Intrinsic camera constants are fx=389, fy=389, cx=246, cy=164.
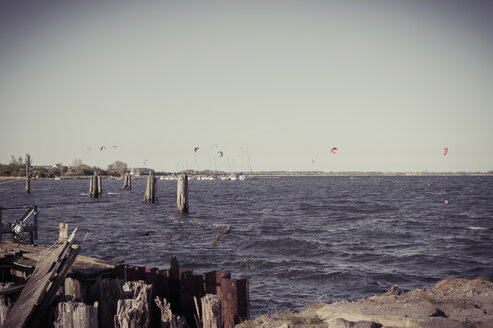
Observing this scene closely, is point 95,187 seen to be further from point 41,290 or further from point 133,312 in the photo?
point 133,312

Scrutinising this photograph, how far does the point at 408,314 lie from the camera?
24.0 feet

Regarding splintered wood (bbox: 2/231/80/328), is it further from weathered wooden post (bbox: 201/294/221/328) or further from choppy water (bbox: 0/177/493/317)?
choppy water (bbox: 0/177/493/317)

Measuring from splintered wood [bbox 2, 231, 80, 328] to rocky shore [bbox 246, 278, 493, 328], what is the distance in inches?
143

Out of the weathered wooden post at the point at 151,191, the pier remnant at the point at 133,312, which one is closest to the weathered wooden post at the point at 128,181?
the weathered wooden post at the point at 151,191

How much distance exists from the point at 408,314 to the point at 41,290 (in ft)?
21.9

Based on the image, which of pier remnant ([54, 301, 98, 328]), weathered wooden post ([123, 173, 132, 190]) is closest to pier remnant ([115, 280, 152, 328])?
pier remnant ([54, 301, 98, 328])

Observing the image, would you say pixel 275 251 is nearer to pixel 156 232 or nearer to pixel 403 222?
pixel 156 232

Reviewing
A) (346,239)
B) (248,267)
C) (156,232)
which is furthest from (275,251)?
(156,232)

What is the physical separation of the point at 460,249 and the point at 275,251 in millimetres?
10108

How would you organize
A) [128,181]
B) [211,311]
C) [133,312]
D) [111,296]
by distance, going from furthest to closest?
[128,181] → [111,296] → [211,311] → [133,312]

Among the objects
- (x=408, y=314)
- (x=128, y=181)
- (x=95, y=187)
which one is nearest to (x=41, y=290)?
(x=408, y=314)

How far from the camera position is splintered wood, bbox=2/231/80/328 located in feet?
22.0

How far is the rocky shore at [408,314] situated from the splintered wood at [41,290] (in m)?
3.63

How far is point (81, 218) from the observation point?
35938 millimetres
